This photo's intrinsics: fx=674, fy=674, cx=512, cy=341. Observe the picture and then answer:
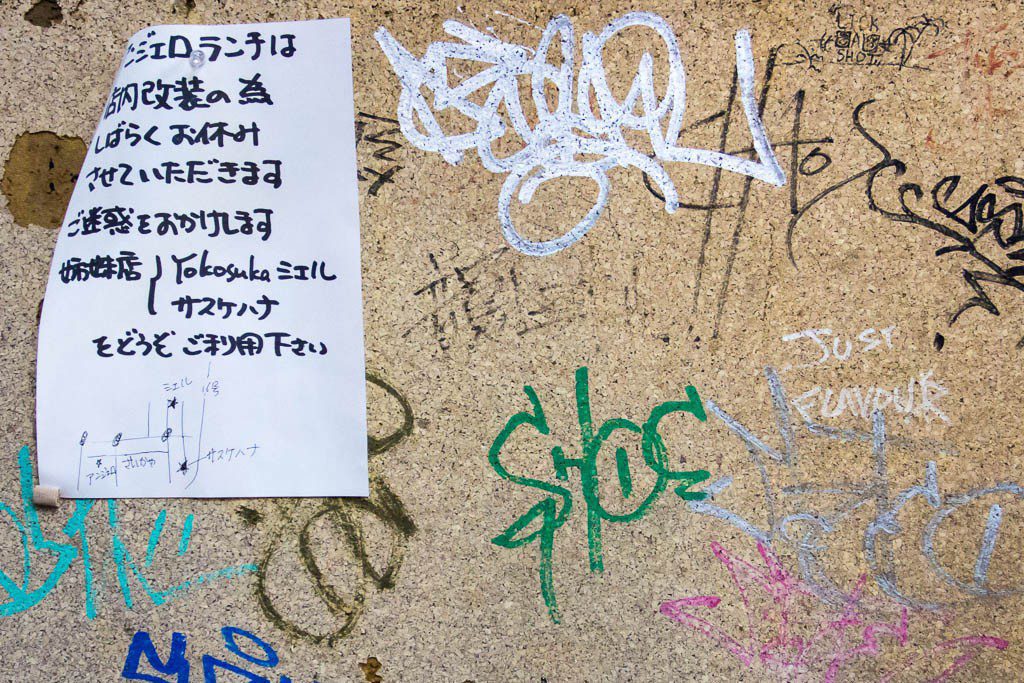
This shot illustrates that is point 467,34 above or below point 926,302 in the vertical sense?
above

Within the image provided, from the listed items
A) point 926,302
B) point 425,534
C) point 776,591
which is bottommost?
point 776,591

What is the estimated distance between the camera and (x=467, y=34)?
165 cm

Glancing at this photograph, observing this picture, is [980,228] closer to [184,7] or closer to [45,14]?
[184,7]

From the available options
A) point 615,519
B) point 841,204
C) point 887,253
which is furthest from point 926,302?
point 615,519

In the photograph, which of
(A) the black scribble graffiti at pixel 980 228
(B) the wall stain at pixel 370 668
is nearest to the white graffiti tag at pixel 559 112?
(A) the black scribble graffiti at pixel 980 228

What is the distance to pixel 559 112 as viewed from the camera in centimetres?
165

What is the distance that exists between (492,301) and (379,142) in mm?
480

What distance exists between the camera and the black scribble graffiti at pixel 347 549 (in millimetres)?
1643

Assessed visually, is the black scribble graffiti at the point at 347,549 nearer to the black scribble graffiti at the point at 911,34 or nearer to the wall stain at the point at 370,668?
the wall stain at the point at 370,668

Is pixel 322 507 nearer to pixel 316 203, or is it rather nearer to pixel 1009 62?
pixel 316 203

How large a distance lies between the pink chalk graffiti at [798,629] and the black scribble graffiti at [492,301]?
2.28 feet

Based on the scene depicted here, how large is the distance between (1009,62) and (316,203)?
171 centimetres

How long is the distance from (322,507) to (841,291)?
1366mm
